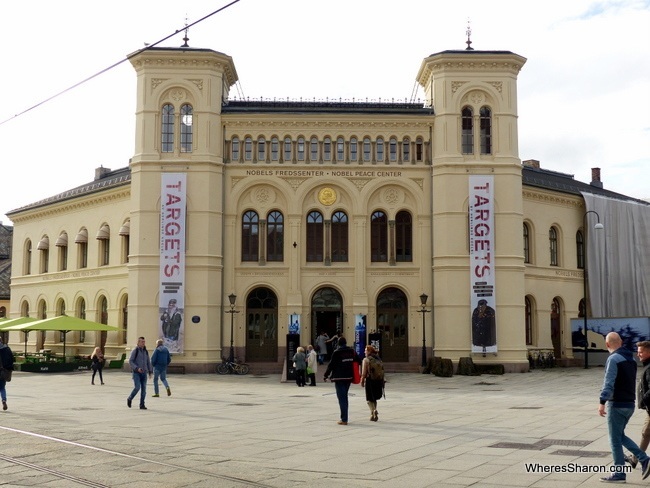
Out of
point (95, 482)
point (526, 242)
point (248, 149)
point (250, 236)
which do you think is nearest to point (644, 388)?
point (95, 482)

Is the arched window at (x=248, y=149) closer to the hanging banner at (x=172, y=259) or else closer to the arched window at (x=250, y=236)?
the arched window at (x=250, y=236)

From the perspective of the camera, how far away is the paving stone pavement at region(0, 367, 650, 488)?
10.8 metres

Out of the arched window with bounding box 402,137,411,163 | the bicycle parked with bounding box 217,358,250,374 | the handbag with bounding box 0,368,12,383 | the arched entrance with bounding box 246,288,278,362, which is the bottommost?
the bicycle parked with bounding box 217,358,250,374

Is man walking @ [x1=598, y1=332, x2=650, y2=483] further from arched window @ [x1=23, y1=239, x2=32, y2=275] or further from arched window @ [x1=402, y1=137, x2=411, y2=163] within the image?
arched window @ [x1=23, y1=239, x2=32, y2=275]

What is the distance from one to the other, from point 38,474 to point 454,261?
29106 mm

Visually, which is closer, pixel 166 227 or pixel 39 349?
pixel 166 227

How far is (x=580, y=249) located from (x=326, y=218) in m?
16.4

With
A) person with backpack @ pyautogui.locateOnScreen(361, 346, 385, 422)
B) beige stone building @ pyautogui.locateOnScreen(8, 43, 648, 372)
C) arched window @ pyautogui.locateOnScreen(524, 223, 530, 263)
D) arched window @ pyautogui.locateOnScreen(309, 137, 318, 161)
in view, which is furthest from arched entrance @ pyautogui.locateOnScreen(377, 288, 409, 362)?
person with backpack @ pyautogui.locateOnScreen(361, 346, 385, 422)

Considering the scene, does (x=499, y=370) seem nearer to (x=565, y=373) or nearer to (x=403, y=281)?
(x=565, y=373)

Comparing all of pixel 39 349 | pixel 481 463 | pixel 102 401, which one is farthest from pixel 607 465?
pixel 39 349

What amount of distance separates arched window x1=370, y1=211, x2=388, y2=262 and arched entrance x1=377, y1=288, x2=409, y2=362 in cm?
176

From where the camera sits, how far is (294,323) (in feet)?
125

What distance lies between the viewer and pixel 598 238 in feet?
148

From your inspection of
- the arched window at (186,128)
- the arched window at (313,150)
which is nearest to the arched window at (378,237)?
the arched window at (313,150)
